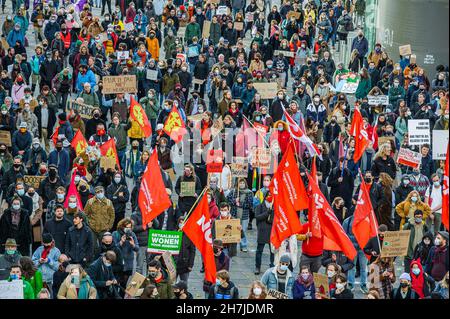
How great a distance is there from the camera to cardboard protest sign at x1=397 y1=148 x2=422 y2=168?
77.2 feet

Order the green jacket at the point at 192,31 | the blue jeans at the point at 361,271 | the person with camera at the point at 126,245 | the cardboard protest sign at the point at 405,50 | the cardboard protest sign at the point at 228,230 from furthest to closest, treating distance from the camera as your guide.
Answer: the green jacket at the point at 192,31
the cardboard protest sign at the point at 405,50
the blue jeans at the point at 361,271
the cardboard protest sign at the point at 228,230
the person with camera at the point at 126,245

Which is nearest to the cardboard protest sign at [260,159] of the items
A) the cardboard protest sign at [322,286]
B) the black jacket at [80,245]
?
the black jacket at [80,245]

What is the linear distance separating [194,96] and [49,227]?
7.92 m

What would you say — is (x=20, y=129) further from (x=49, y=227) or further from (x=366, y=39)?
(x=366, y=39)

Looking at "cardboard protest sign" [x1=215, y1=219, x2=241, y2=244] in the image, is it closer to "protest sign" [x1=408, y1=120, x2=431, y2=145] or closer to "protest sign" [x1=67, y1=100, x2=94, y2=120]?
"protest sign" [x1=408, y1=120, x2=431, y2=145]

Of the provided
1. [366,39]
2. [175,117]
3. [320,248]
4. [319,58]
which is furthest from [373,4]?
[320,248]

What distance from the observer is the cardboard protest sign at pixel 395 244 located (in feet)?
63.3

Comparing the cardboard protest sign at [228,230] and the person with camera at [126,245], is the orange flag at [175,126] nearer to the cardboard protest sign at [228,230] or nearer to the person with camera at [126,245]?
the cardboard protest sign at [228,230]

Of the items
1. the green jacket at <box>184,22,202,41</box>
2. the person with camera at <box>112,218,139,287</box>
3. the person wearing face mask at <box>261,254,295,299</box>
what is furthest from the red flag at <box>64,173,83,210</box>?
the green jacket at <box>184,22,202,41</box>

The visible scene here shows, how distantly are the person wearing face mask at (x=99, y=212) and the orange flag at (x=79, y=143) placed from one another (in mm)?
3073

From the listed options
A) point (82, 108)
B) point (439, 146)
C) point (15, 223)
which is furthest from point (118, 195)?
point (439, 146)

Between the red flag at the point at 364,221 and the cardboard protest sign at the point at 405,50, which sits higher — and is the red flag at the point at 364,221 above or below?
below

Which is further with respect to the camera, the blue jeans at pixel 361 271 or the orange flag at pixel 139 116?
the orange flag at pixel 139 116

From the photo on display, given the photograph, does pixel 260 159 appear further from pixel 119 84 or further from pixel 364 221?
pixel 119 84
